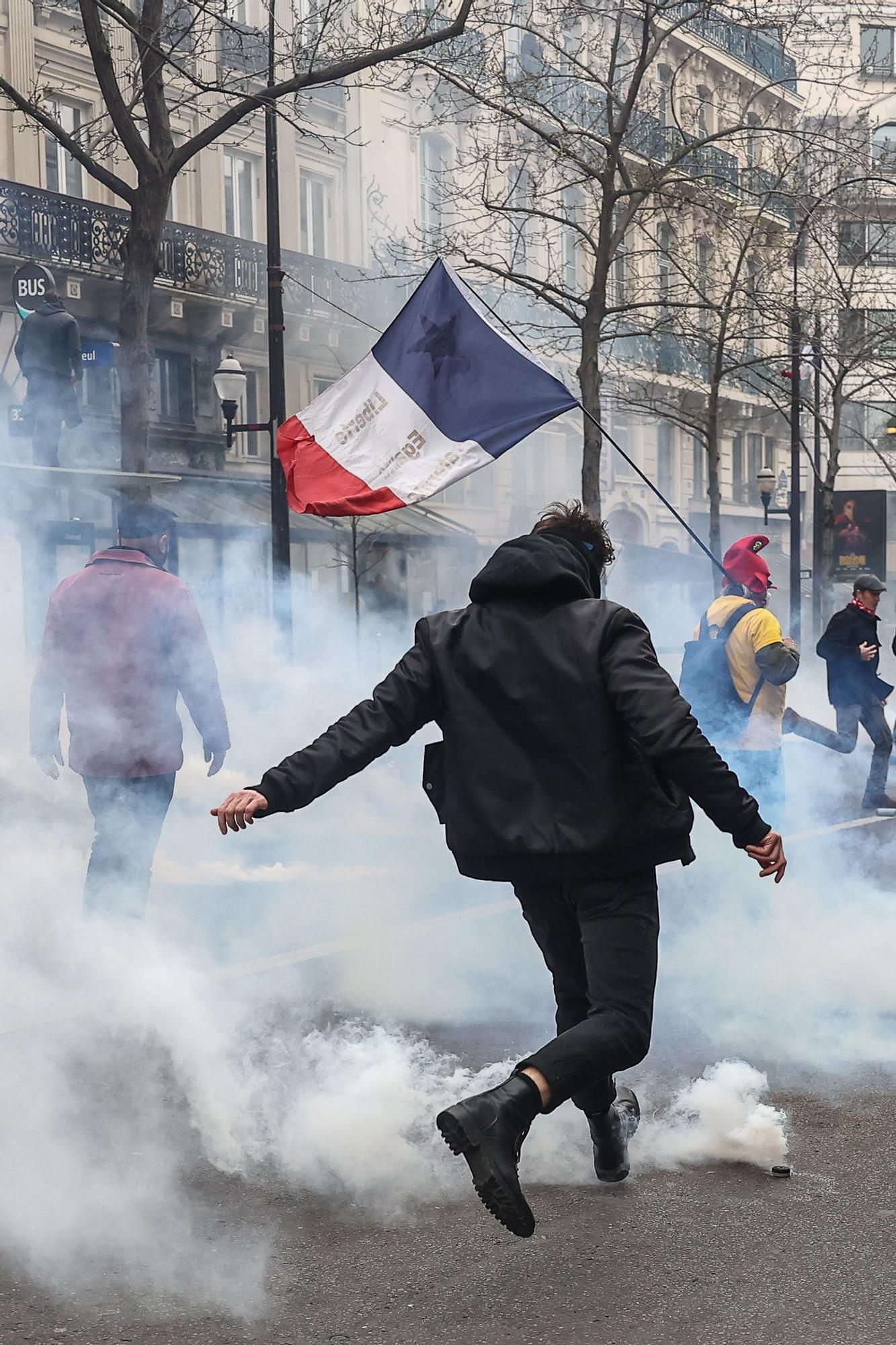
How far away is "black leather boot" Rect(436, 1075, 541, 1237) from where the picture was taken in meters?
2.80

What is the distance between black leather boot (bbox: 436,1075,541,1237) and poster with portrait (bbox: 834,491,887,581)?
30427 millimetres

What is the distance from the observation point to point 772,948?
5484mm

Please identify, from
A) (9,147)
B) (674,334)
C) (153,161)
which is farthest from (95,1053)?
(9,147)

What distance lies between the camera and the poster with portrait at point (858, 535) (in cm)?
3244

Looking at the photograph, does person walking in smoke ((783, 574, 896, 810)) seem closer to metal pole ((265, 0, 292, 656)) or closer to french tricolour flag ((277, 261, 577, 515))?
french tricolour flag ((277, 261, 577, 515))

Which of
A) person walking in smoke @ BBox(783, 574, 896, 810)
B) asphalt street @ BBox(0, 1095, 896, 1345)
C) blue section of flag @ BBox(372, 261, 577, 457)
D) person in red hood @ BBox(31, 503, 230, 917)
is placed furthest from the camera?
person walking in smoke @ BBox(783, 574, 896, 810)

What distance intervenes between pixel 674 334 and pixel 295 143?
342 inches

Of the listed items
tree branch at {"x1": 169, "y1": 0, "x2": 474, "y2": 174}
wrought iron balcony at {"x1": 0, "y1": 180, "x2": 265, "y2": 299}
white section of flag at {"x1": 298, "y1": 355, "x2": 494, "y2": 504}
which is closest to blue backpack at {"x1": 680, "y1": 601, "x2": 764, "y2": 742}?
white section of flag at {"x1": 298, "y1": 355, "x2": 494, "y2": 504}

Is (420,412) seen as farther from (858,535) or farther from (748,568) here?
(858,535)

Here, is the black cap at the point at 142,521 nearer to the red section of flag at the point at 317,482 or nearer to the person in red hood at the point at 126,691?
the person in red hood at the point at 126,691

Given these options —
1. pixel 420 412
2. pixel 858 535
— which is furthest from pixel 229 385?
pixel 858 535

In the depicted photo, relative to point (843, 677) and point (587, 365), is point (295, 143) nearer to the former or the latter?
point (587, 365)

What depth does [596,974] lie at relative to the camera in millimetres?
3193

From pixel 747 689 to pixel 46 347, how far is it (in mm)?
4750
